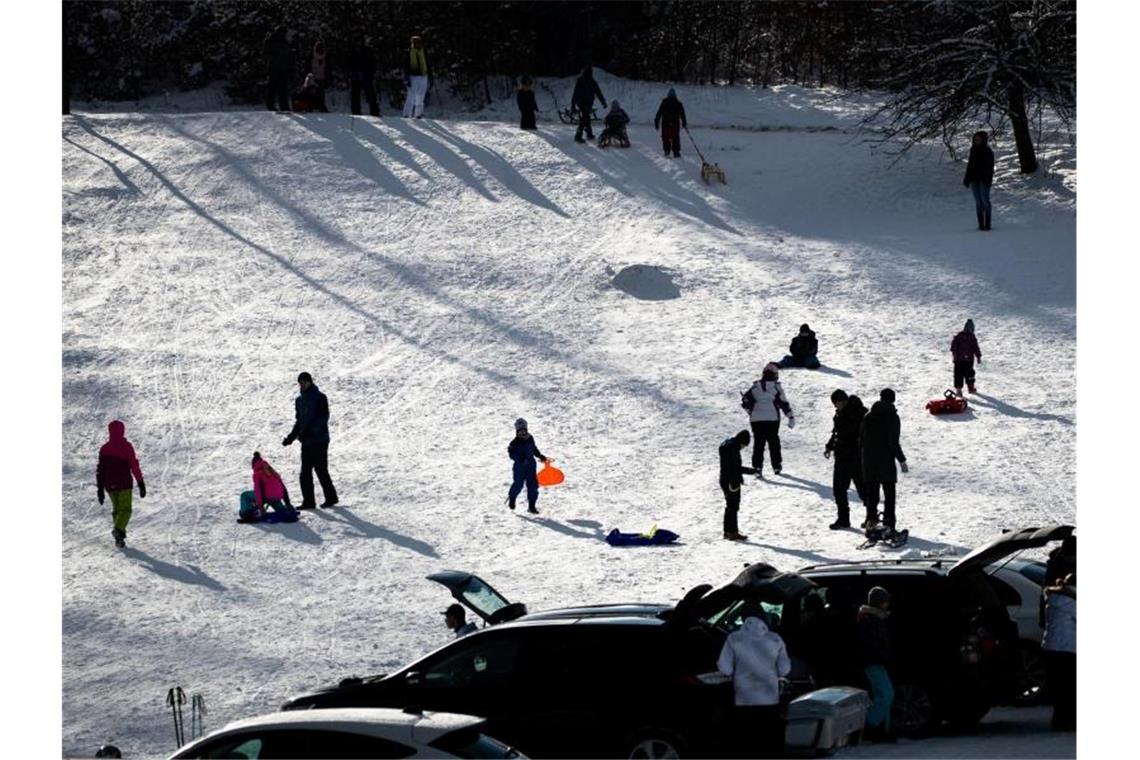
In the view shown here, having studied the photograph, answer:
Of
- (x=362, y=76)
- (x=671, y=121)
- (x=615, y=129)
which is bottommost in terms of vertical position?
(x=615, y=129)

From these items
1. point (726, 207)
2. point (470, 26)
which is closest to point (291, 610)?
point (726, 207)

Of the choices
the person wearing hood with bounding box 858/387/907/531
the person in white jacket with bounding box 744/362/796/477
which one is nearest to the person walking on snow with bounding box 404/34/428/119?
the person in white jacket with bounding box 744/362/796/477

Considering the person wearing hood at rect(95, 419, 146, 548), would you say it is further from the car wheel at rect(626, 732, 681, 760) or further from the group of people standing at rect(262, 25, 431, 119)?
the group of people standing at rect(262, 25, 431, 119)

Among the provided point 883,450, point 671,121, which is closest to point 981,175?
point 671,121

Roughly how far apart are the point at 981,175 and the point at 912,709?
66.0 ft

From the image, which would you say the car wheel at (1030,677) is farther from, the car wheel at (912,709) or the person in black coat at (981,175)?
the person in black coat at (981,175)

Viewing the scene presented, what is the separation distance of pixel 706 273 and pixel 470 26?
1837cm

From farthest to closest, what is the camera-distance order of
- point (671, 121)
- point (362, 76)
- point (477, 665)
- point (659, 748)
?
point (362, 76) < point (671, 121) < point (477, 665) < point (659, 748)

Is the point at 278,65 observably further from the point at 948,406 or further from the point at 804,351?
the point at 948,406

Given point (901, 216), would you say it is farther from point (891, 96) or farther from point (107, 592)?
point (107, 592)

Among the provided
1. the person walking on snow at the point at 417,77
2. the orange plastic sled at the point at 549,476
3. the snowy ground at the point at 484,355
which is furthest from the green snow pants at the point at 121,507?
the person walking on snow at the point at 417,77

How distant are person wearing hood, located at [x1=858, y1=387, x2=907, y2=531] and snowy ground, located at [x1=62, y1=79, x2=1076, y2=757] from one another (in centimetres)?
59

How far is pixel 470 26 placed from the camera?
46375mm

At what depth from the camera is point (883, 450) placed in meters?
18.5
